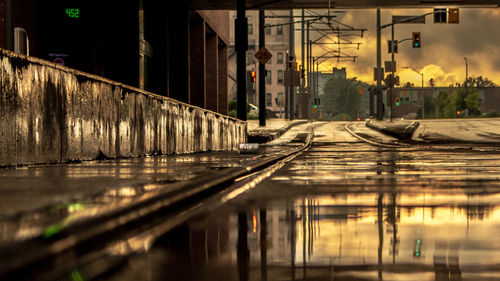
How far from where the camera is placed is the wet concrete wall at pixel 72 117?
40.2 feet

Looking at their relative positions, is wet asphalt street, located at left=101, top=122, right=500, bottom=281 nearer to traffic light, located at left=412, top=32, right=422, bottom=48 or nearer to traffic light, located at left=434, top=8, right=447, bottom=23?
traffic light, located at left=434, top=8, right=447, bottom=23

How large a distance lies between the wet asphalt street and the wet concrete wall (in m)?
4.24

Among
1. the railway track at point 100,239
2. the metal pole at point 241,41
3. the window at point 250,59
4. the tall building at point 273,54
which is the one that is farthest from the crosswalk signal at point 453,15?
the window at point 250,59

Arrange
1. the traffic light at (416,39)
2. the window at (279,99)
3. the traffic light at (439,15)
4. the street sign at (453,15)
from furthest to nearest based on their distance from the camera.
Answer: the window at (279,99)
the traffic light at (416,39)
the traffic light at (439,15)
the street sign at (453,15)

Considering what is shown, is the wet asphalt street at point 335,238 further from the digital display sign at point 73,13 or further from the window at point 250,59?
the window at point 250,59

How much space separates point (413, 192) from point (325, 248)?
473 centimetres

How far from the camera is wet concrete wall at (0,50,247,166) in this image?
1224 cm

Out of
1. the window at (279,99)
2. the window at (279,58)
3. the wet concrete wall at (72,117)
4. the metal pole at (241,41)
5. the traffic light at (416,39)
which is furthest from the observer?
the window at (279,99)

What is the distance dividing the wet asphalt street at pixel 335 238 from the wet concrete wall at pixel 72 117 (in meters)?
4.24

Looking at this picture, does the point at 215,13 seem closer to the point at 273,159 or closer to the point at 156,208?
the point at 273,159

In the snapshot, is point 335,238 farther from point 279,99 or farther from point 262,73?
point 279,99

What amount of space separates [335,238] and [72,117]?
9.36 metres

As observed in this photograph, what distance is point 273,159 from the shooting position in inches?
746

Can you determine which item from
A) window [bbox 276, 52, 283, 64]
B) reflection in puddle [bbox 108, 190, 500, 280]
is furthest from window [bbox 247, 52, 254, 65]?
reflection in puddle [bbox 108, 190, 500, 280]
